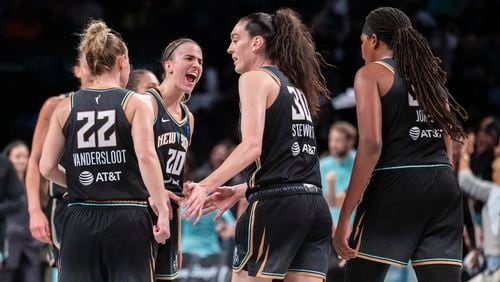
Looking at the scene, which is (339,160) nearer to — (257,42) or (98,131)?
(257,42)

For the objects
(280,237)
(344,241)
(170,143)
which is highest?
(170,143)

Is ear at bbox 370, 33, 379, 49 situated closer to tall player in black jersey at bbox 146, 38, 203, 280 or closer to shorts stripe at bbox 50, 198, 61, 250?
tall player in black jersey at bbox 146, 38, 203, 280

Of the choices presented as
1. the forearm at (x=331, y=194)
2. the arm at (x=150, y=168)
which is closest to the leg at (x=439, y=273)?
the arm at (x=150, y=168)

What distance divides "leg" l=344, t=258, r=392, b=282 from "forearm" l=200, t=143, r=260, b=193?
935 mm

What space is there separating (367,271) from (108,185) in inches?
59.8

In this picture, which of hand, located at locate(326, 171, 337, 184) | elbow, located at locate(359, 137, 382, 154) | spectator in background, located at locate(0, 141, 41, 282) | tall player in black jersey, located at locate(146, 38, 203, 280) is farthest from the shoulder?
spectator in background, located at locate(0, 141, 41, 282)

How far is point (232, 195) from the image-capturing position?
18.4 feet

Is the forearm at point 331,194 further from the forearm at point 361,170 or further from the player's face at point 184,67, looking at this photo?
the forearm at point 361,170

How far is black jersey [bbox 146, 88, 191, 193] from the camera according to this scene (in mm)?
5883

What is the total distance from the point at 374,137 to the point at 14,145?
5.92m

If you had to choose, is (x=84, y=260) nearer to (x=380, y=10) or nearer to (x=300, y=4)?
(x=380, y=10)

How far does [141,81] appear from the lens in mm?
6859

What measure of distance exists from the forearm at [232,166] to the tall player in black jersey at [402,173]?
2.23 ft

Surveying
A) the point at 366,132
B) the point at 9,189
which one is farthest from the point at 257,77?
the point at 9,189
